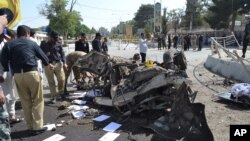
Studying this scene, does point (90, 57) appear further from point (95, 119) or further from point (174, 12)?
point (174, 12)

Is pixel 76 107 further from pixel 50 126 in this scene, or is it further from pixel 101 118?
pixel 50 126

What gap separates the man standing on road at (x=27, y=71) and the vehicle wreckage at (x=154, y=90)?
187 cm

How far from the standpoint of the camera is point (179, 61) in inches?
349

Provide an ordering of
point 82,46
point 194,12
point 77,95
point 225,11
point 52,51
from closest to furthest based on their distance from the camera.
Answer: point 52,51, point 77,95, point 82,46, point 225,11, point 194,12

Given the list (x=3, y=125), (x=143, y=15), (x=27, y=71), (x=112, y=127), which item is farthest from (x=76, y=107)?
A: (x=143, y=15)

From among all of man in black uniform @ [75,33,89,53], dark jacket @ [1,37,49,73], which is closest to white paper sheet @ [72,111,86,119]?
dark jacket @ [1,37,49,73]

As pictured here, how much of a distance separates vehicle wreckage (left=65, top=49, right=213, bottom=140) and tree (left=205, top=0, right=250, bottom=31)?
48063mm

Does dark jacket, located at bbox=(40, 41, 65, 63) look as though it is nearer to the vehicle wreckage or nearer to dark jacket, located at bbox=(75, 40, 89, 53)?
the vehicle wreckage

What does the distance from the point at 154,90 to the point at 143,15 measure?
115481 millimetres

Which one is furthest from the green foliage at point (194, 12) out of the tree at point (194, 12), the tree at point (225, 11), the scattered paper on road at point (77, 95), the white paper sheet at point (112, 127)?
the white paper sheet at point (112, 127)

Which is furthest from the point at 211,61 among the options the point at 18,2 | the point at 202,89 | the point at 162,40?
the point at 162,40

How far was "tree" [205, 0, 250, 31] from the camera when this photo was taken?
180ft

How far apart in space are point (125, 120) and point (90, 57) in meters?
3.19

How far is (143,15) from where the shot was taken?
12131cm
